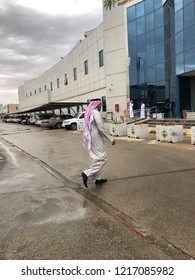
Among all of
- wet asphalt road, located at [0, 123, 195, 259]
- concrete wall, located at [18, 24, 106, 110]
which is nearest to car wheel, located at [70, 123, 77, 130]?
concrete wall, located at [18, 24, 106, 110]

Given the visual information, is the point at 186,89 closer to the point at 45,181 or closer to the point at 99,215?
the point at 45,181

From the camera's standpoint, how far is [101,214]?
4844 mm

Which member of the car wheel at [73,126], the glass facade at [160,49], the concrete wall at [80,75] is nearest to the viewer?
the glass facade at [160,49]

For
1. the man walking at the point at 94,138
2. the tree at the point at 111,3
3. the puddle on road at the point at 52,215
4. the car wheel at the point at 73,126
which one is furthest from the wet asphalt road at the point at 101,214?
the tree at the point at 111,3

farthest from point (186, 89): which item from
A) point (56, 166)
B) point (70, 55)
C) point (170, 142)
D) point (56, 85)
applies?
point (56, 85)

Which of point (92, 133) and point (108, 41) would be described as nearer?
point (92, 133)

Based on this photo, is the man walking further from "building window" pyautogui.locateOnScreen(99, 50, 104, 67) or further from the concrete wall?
"building window" pyautogui.locateOnScreen(99, 50, 104, 67)

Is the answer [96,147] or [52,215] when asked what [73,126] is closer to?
[96,147]

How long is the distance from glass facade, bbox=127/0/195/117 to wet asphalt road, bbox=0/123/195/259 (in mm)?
19245

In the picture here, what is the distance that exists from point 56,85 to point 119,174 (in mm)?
56810

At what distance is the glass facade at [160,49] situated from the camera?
82.1ft

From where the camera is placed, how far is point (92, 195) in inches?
234

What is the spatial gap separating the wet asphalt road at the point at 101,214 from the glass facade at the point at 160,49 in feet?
63.1

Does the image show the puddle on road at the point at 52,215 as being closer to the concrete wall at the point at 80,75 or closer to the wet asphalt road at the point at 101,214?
the wet asphalt road at the point at 101,214
